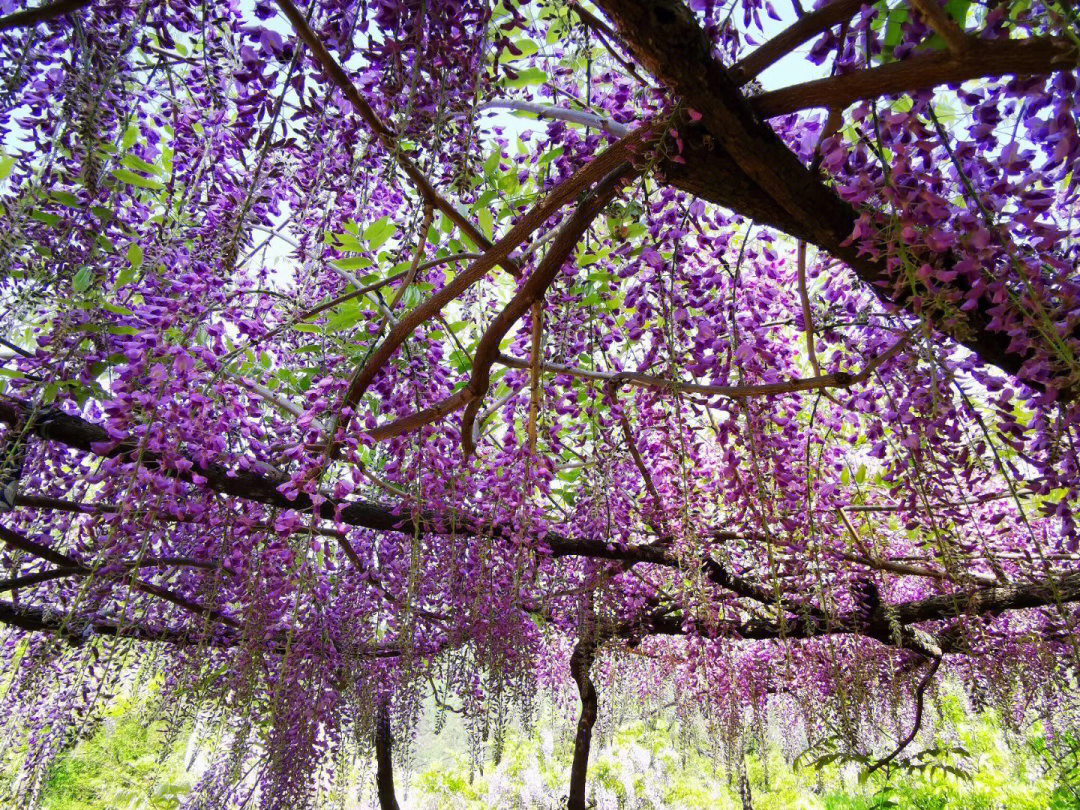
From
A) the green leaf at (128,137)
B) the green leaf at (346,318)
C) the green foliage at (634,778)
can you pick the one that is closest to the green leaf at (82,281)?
the green leaf at (128,137)

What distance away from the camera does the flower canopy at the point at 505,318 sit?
52.9 inches


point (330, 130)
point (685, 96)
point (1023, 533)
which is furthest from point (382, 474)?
point (1023, 533)

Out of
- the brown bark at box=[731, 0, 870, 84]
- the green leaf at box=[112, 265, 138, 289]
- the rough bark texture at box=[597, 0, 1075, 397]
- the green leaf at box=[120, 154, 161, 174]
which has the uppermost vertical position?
the green leaf at box=[120, 154, 161, 174]

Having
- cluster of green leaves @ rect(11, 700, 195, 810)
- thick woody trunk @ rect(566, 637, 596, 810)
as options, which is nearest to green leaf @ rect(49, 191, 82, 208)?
thick woody trunk @ rect(566, 637, 596, 810)

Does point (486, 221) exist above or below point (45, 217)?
above

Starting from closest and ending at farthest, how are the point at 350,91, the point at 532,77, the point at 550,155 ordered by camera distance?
the point at 350,91
the point at 532,77
the point at 550,155

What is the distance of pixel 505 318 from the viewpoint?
169 cm

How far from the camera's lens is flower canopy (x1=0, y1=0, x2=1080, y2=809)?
1.34 m

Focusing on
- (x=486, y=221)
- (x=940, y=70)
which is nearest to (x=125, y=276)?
(x=486, y=221)

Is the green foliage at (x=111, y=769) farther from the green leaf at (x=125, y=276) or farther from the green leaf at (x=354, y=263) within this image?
the green leaf at (x=354, y=263)

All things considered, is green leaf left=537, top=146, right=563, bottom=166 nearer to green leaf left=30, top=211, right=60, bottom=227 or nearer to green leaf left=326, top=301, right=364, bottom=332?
green leaf left=326, top=301, right=364, bottom=332

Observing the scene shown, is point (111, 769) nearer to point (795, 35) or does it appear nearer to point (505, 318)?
point (505, 318)

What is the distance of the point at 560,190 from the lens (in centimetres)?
155

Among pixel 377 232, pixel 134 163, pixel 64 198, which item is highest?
pixel 134 163
